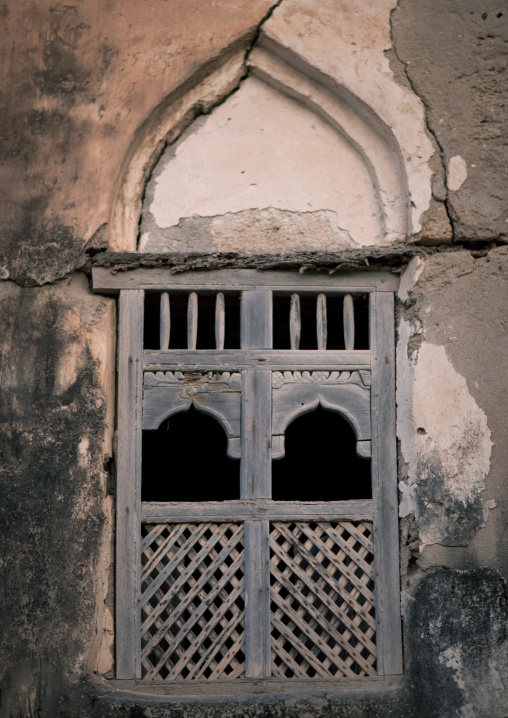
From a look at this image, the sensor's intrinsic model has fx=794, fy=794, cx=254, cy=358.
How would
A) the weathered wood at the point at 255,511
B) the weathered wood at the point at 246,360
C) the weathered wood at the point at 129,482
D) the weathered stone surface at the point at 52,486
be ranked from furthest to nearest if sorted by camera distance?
the weathered wood at the point at 246,360, the weathered wood at the point at 255,511, the weathered wood at the point at 129,482, the weathered stone surface at the point at 52,486

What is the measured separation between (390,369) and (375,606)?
118cm

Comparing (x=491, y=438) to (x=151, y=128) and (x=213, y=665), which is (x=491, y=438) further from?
(x=151, y=128)

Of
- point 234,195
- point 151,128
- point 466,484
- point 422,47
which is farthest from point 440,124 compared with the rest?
point 466,484

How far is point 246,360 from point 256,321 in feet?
0.69

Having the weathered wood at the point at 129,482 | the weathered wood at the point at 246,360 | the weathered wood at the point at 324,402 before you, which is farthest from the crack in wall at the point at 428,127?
the weathered wood at the point at 129,482

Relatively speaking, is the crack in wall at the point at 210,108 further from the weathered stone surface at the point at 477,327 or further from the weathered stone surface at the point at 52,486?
the weathered stone surface at the point at 477,327

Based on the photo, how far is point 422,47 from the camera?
165 inches

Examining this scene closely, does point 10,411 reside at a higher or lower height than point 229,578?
higher

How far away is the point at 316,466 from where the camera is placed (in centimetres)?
656

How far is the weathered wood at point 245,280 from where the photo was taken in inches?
159

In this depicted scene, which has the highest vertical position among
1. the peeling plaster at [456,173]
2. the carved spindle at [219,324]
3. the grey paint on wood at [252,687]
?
the peeling plaster at [456,173]

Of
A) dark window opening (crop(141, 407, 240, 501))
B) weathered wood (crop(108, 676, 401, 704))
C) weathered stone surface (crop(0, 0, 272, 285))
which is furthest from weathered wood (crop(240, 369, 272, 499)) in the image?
dark window opening (crop(141, 407, 240, 501))

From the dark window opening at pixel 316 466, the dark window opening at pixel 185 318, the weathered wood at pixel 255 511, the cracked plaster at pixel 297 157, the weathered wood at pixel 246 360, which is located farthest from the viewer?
the dark window opening at pixel 316 466

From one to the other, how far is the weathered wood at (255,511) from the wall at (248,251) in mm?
220
